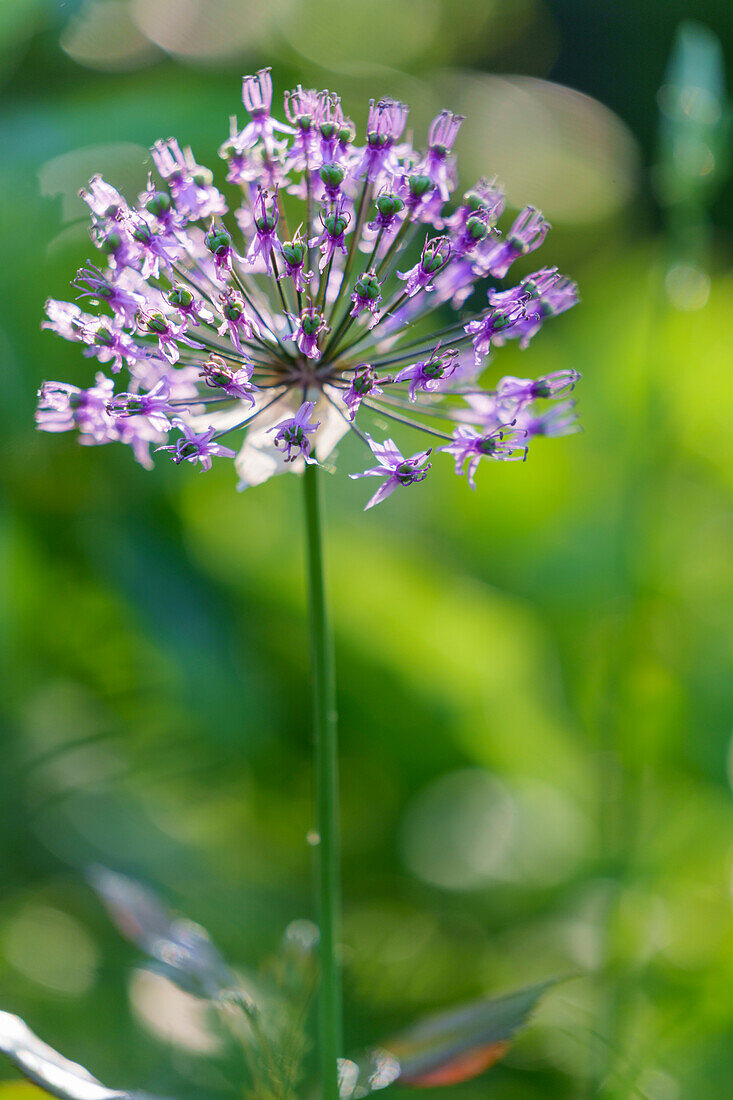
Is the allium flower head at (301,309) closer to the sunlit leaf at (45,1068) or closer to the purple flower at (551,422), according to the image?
the purple flower at (551,422)

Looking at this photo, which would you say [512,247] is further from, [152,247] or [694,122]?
[694,122]

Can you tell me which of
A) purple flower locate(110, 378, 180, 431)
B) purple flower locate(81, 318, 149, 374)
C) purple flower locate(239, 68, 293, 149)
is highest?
purple flower locate(239, 68, 293, 149)

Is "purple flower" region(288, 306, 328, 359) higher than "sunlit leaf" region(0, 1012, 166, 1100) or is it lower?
higher

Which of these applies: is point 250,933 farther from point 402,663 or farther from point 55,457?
point 55,457

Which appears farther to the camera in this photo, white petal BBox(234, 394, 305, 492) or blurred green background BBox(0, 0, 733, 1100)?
blurred green background BBox(0, 0, 733, 1100)

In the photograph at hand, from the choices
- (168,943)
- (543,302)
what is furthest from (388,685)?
(543,302)

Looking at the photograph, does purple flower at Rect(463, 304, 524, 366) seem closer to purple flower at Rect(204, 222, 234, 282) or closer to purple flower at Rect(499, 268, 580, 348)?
purple flower at Rect(499, 268, 580, 348)

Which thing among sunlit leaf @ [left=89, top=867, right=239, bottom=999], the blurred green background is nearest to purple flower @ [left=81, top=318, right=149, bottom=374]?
sunlit leaf @ [left=89, top=867, right=239, bottom=999]

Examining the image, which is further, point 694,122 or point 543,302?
point 694,122
